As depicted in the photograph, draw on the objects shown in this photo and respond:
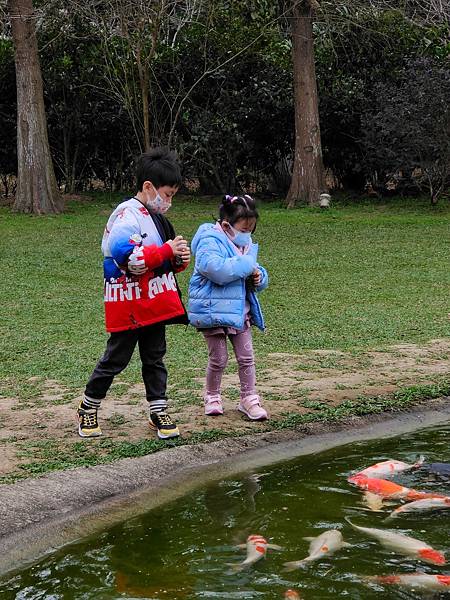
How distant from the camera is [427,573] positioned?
3736 millimetres

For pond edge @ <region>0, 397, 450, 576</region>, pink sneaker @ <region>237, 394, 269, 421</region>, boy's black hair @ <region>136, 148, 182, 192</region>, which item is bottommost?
pond edge @ <region>0, 397, 450, 576</region>

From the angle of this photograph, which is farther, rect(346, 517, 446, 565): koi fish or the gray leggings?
the gray leggings

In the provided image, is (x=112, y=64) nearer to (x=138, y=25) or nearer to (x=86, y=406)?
(x=138, y=25)

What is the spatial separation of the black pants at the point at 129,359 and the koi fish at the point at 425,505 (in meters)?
1.51

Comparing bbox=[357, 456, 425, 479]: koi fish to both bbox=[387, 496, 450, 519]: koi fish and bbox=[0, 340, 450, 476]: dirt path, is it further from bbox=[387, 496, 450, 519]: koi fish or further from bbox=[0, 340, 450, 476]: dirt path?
bbox=[0, 340, 450, 476]: dirt path

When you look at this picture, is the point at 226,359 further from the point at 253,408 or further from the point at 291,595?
the point at 291,595

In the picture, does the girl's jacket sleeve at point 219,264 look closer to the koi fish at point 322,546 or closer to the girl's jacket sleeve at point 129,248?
the girl's jacket sleeve at point 129,248

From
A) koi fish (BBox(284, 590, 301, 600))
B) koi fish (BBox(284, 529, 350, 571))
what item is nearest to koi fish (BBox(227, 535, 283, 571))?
koi fish (BBox(284, 529, 350, 571))

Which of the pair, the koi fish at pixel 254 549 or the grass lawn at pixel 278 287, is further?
the grass lawn at pixel 278 287

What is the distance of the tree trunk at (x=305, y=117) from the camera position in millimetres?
17391

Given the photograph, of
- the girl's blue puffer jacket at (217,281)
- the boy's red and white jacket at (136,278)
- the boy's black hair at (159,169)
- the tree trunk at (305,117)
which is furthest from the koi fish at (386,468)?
the tree trunk at (305,117)

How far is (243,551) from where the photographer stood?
3.96 metres

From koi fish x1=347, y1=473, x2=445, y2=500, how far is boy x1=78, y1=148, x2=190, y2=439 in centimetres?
110

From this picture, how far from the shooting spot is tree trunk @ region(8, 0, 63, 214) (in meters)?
16.8
